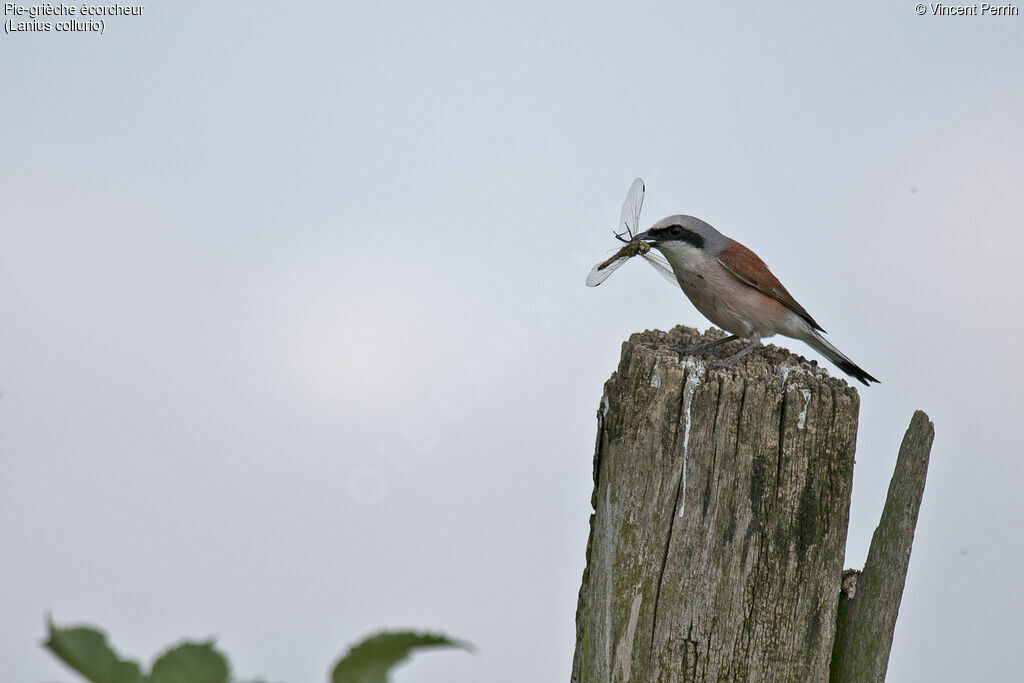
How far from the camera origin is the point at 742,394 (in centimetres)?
341

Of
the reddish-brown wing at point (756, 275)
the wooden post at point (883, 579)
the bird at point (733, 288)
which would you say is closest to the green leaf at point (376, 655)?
the wooden post at point (883, 579)

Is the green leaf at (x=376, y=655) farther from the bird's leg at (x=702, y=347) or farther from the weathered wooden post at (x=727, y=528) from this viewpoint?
the bird's leg at (x=702, y=347)

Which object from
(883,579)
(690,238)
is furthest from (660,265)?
(883,579)

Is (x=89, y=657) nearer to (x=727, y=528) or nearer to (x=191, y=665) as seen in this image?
(x=191, y=665)

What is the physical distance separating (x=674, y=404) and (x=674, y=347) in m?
0.92

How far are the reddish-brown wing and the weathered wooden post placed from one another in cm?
169

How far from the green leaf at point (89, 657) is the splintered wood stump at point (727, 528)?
2.86m

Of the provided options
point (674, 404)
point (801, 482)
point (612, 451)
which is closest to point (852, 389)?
point (801, 482)

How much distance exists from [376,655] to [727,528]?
9.27 feet

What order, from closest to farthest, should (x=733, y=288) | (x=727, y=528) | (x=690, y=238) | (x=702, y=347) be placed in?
(x=727, y=528)
(x=702, y=347)
(x=733, y=288)
(x=690, y=238)

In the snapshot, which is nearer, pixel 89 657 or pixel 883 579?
pixel 89 657

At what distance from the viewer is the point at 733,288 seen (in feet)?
16.8

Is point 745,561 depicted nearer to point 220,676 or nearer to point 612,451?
point 612,451

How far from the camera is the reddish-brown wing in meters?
5.12
